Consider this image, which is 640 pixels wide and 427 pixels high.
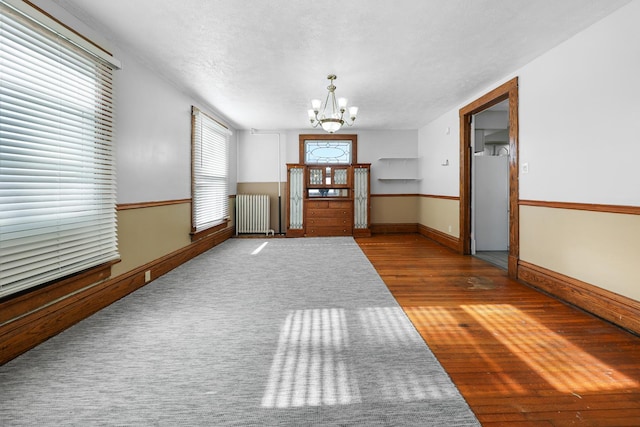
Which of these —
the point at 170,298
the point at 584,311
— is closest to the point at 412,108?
the point at 584,311

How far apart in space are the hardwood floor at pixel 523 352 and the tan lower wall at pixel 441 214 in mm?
2108

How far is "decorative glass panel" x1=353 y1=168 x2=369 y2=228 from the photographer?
7.68 m

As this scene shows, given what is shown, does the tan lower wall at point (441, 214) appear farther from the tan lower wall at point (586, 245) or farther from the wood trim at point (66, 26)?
the wood trim at point (66, 26)

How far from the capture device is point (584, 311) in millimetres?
2879

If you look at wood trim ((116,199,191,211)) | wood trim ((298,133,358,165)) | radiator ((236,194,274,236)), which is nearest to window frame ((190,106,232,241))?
wood trim ((116,199,191,211))

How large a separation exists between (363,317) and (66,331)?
7.67ft

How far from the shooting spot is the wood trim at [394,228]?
8.07 metres

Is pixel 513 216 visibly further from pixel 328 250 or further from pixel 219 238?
pixel 219 238

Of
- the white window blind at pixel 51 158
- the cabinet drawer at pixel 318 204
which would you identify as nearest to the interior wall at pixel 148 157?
the white window blind at pixel 51 158

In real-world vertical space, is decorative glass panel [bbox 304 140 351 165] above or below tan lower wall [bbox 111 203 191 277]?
above

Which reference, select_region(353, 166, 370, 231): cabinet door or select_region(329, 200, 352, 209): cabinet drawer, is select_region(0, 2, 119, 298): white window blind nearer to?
select_region(329, 200, 352, 209): cabinet drawer

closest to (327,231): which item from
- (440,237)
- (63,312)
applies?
(440,237)

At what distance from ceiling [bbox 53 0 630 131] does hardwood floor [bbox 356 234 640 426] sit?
8.39 ft

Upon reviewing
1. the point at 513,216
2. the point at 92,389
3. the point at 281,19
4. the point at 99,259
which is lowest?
the point at 92,389
